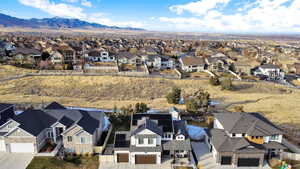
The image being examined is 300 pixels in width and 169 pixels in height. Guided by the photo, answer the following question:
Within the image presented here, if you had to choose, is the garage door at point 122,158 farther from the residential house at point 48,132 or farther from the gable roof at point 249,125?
the gable roof at point 249,125

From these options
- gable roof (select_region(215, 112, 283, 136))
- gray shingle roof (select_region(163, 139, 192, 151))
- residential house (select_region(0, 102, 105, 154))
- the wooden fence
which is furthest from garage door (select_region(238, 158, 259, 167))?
residential house (select_region(0, 102, 105, 154))

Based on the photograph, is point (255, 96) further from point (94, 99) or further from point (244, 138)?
point (94, 99)

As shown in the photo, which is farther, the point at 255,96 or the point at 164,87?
the point at 164,87

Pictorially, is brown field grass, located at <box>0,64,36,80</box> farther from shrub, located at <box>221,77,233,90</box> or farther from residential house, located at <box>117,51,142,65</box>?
shrub, located at <box>221,77,233,90</box>

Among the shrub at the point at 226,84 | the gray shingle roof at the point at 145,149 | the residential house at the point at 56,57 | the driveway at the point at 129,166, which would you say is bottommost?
the driveway at the point at 129,166

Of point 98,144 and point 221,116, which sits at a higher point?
point 221,116

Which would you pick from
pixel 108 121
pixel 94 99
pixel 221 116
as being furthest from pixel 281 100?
pixel 94 99

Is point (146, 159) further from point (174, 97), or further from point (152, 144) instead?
point (174, 97)

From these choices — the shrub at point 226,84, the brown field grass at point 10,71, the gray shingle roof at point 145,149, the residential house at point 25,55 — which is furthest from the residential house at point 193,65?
the residential house at point 25,55
